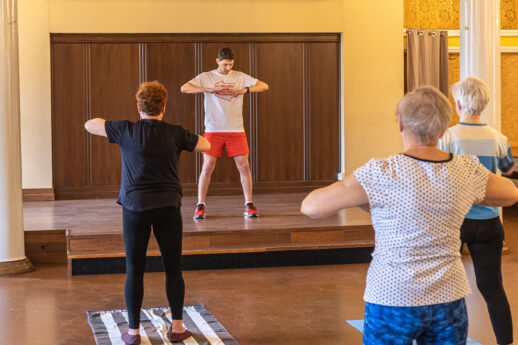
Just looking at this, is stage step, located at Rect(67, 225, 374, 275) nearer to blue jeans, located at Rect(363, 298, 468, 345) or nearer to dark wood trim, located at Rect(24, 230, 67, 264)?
dark wood trim, located at Rect(24, 230, 67, 264)

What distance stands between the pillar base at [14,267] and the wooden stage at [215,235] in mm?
349

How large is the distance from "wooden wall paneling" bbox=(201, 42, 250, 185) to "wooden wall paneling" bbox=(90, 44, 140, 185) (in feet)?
2.77

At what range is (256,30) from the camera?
28.5 ft

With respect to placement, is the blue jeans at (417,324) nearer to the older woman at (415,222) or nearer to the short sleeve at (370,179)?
the older woman at (415,222)

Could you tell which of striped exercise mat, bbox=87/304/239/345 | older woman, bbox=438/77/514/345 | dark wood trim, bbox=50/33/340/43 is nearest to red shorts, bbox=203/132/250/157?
striped exercise mat, bbox=87/304/239/345

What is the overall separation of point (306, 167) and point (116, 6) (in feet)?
9.98

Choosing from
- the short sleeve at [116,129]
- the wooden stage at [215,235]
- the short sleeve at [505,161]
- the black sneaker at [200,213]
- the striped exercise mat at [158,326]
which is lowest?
the striped exercise mat at [158,326]

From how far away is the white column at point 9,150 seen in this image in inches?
A: 217

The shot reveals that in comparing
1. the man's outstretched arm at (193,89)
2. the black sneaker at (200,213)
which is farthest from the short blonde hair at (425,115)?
the black sneaker at (200,213)

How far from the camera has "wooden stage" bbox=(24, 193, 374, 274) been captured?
5.67 m

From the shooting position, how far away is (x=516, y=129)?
35.2 feet

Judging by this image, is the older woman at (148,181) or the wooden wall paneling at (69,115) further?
the wooden wall paneling at (69,115)

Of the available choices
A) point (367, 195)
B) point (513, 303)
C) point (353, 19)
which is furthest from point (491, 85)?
point (367, 195)

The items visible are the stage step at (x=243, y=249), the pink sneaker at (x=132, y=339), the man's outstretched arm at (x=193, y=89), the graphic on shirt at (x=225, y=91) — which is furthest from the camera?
the graphic on shirt at (x=225, y=91)
